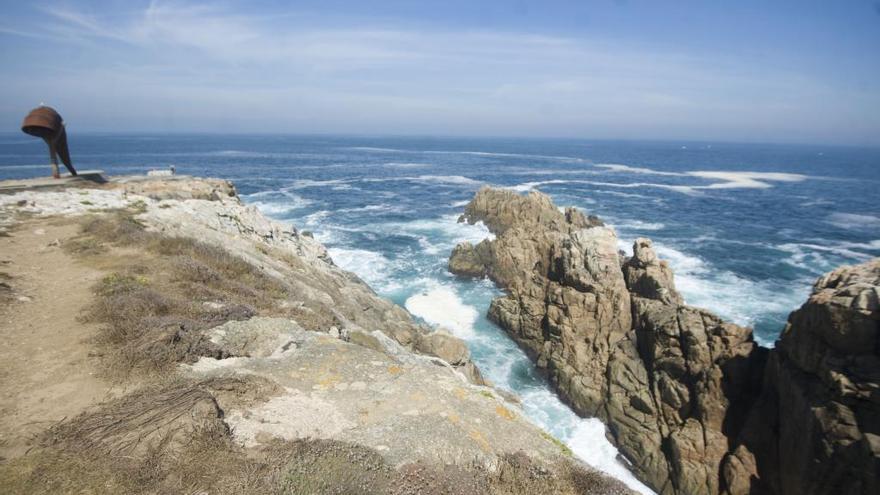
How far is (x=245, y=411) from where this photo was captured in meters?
6.69

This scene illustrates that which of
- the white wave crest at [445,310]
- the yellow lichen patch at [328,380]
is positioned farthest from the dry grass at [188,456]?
the white wave crest at [445,310]

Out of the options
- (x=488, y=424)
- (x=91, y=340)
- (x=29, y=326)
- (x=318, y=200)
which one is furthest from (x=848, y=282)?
(x=318, y=200)

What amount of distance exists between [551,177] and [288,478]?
9545 cm

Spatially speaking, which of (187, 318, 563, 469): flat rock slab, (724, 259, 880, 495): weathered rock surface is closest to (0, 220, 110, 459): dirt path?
(187, 318, 563, 469): flat rock slab

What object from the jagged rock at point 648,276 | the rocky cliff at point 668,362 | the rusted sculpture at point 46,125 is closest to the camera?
the rocky cliff at point 668,362

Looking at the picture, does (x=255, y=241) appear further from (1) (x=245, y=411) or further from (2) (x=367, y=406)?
(2) (x=367, y=406)

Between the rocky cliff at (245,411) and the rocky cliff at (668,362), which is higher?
the rocky cliff at (245,411)

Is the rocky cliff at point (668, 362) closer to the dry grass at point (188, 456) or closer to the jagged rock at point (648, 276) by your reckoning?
the jagged rock at point (648, 276)

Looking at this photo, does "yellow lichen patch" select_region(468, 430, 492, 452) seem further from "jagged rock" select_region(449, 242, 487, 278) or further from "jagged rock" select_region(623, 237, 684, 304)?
"jagged rock" select_region(449, 242, 487, 278)

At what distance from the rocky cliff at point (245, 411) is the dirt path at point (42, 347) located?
0.19ft

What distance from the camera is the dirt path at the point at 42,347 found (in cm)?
621

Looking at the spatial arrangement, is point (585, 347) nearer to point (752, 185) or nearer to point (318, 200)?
point (318, 200)

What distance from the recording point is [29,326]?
8773 mm

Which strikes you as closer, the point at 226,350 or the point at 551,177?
the point at 226,350
